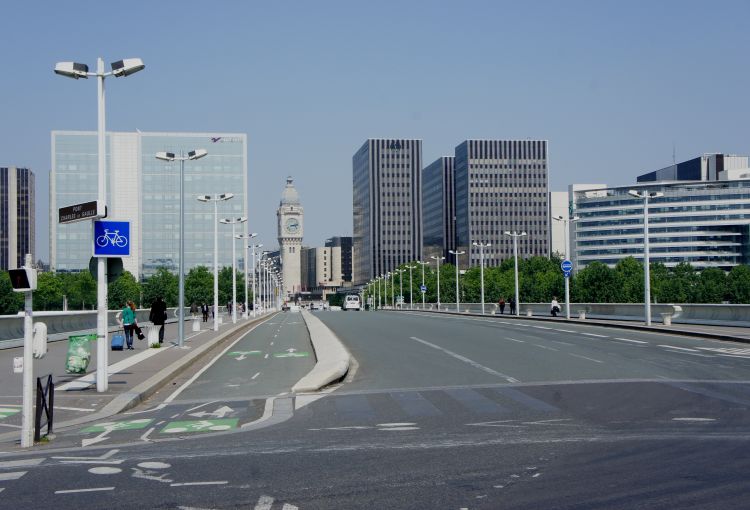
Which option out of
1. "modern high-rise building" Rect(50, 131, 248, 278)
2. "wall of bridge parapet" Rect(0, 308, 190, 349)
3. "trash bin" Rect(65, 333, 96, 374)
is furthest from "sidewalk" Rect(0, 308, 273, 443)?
"modern high-rise building" Rect(50, 131, 248, 278)

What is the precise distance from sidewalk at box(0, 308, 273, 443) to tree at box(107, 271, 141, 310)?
99622 mm

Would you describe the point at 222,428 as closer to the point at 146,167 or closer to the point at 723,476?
the point at 723,476

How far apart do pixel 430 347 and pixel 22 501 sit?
999 inches

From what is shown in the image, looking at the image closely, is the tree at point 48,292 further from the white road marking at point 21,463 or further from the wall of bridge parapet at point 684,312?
the white road marking at point 21,463

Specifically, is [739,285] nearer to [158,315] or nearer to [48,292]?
[48,292]

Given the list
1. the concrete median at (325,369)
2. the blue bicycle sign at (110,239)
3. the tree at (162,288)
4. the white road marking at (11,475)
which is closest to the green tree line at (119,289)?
the tree at (162,288)

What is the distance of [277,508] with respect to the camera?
808 centimetres

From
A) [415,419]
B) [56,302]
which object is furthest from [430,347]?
[56,302]

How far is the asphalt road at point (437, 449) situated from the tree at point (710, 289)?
124039 millimetres

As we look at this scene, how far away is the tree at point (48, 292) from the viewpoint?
447 ft

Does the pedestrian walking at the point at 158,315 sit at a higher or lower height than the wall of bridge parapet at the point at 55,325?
higher

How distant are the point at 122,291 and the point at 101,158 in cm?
12377

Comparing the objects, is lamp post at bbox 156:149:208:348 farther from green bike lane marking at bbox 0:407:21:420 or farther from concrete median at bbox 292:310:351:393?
green bike lane marking at bbox 0:407:21:420

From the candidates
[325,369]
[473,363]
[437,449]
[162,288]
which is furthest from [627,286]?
[437,449]
